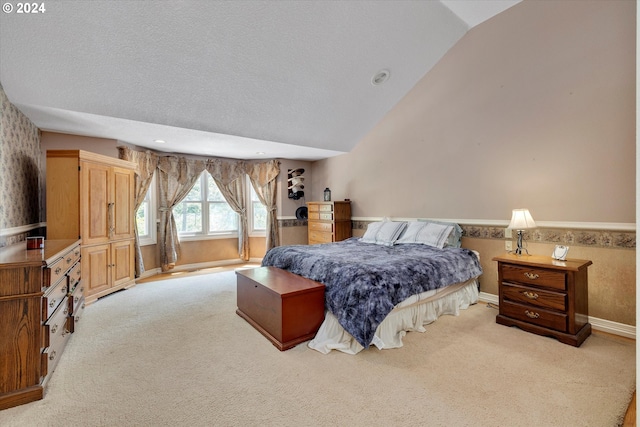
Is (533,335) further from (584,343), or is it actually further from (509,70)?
(509,70)

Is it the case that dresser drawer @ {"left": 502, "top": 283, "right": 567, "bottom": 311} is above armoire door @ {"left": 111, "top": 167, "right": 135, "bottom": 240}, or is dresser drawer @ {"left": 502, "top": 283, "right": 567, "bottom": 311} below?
below

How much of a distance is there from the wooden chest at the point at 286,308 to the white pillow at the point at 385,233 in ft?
5.14

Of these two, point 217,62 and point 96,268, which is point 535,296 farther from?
point 96,268

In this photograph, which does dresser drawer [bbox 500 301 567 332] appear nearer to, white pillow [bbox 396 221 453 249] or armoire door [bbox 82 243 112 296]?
white pillow [bbox 396 221 453 249]

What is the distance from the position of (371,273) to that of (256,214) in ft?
14.2

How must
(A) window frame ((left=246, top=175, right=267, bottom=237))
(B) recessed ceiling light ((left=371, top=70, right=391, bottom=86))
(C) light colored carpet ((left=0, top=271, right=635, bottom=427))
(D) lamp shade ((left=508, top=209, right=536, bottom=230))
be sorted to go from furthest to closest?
(A) window frame ((left=246, top=175, right=267, bottom=237)) → (B) recessed ceiling light ((left=371, top=70, right=391, bottom=86)) → (D) lamp shade ((left=508, top=209, right=536, bottom=230)) → (C) light colored carpet ((left=0, top=271, right=635, bottom=427))

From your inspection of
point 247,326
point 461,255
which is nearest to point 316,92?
point 461,255

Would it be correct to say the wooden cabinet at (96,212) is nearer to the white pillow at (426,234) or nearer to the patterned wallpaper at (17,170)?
the patterned wallpaper at (17,170)

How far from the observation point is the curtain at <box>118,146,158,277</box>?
4.68 metres

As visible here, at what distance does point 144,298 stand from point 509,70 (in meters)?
5.19

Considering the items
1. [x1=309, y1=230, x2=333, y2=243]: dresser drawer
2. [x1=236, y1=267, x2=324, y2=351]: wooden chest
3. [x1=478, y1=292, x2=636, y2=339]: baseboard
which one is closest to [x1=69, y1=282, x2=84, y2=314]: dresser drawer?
[x1=236, y1=267, x2=324, y2=351]: wooden chest

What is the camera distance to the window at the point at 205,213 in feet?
18.5

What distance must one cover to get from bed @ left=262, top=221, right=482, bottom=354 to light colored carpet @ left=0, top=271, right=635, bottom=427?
0.16 m

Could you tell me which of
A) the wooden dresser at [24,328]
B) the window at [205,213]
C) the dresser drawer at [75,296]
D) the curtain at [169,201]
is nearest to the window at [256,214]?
the window at [205,213]
